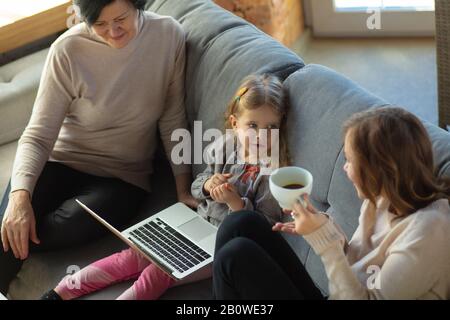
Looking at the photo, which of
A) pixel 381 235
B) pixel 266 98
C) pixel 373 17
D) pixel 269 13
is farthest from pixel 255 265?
pixel 373 17

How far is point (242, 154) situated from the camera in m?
2.02

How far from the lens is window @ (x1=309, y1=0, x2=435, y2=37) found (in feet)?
11.3

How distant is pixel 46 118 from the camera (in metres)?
2.20

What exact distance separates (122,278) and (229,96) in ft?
1.93

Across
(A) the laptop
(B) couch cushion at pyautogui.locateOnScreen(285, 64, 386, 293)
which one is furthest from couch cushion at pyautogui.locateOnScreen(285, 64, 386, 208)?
(A) the laptop

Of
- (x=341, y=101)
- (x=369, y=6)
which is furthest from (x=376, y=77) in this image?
(x=341, y=101)

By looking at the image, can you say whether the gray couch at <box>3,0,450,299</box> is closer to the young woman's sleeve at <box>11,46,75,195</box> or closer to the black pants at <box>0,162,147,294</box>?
the black pants at <box>0,162,147,294</box>

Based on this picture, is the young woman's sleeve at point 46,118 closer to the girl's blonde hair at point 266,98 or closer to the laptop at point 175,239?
the laptop at point 175,239

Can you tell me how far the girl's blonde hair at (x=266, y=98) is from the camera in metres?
1.93

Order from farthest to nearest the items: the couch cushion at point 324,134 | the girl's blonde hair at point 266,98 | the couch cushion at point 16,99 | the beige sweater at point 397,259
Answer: the couch cushion at point 16,99 → the girl's blonde hair at point 266,98 → the couch cushion at point 324,134 → the beige sweater at point 397,259

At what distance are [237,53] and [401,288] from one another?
0.97 m

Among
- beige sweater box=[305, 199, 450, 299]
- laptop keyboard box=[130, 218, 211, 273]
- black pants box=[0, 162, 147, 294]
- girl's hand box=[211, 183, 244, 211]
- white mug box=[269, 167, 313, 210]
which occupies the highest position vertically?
white mug box=[269, 167, 313, 210]

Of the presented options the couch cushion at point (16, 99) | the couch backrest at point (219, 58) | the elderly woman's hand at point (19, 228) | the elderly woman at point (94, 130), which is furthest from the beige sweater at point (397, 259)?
the couch cushion at point (16, 99)

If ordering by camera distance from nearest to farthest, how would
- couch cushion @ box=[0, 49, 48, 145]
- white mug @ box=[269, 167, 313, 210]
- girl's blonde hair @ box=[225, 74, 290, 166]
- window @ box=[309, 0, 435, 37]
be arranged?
white mug @ box=[269, 167, 313, 210]
girl's blonde hair @ box=[225, 74, 290, 166]
couch cushion @ box=[0, 49, 48, 145]
window @ box=[309, 0, 435, 37]
